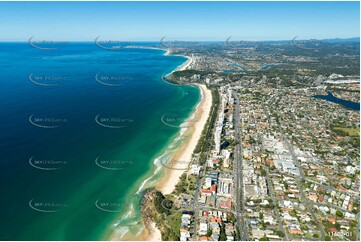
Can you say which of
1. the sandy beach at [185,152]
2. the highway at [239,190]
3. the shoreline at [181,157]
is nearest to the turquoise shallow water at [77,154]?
the shoreline at [181,157]

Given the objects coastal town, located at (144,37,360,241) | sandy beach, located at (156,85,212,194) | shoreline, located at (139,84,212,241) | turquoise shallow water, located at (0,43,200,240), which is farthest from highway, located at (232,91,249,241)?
turquoise shallow water, located at (0,43,200,240)

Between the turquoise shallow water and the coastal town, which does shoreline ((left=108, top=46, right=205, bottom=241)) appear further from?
the turquoise shallow water

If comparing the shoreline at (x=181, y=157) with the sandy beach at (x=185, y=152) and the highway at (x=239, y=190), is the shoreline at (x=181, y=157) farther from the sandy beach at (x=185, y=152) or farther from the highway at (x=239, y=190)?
the highway at (x=239, y=190)

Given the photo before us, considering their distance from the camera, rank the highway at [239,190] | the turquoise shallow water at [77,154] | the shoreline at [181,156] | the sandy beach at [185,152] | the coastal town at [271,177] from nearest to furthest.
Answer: the shoreline at [181,156] → the highway at [239,190] → the coastal town at [271,177] → the turquoise shallow water at [77,154] → the sandy beach at [185,152]

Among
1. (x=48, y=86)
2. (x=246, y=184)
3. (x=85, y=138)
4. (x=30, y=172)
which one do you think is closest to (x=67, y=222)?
(x=30, y=172)

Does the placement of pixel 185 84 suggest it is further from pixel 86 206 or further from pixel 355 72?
pixel 355 72

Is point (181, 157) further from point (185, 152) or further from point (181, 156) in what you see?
point (185, 152)
